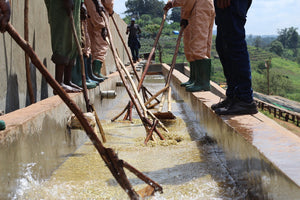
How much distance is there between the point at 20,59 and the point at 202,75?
8.05 feet

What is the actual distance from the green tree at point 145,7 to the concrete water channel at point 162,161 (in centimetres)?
10940

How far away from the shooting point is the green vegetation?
5409 cm

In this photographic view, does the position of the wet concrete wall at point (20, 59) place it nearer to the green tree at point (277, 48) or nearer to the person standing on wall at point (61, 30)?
the person standing on wall at point (61, 30)

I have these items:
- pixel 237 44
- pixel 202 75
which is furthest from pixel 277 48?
pixel 237 44

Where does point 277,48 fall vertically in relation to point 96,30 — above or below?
above

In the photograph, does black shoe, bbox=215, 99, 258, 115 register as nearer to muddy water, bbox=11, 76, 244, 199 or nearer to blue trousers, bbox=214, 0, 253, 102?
blue trousers, bbox=214, 0, 253, 102

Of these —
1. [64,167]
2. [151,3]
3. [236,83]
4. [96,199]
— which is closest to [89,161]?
[64,167]

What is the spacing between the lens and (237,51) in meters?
2.74

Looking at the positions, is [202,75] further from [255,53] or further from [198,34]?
[255,53]

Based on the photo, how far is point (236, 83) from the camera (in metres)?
2.82

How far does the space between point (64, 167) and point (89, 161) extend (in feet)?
0.64

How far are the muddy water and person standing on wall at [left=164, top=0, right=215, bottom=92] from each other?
52.9 inches

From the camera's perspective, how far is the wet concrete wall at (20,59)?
110 inches

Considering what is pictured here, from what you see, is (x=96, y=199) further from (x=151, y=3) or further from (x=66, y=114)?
(x=151, y=3)
